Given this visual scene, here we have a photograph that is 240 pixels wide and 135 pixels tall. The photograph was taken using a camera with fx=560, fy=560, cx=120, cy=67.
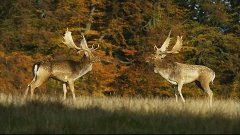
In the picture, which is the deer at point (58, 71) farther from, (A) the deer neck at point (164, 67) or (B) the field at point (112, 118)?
(B) the field at point (112, 118)

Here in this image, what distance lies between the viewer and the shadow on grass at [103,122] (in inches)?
332

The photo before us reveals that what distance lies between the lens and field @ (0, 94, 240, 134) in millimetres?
8500

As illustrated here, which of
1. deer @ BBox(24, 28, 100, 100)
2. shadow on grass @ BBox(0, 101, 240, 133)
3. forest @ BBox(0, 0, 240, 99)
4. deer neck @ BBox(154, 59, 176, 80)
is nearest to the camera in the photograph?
shadow on grass @ BBox(0, 101, 240, 133)

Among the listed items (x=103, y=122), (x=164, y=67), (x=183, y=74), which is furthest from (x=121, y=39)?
(x=103, y=122)

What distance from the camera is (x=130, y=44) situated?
109ft

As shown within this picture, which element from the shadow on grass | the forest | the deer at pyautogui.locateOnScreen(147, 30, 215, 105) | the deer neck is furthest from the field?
the forest

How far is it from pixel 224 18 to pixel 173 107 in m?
25.7

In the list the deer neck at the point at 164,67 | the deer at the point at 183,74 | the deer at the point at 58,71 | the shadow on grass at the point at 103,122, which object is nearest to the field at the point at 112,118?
the shadow on grass at the point at 103,122

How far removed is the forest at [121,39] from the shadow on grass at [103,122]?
56.7 feet

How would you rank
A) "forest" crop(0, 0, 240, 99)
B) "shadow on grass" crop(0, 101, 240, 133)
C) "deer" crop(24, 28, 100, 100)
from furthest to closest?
"forest" crop(0, 0, 240, 99), "deer" crop(24, 28, 100, 100), "shadow on grass" crop(0, 101, 240, 133)

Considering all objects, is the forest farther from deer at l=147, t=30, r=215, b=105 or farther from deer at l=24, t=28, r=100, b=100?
deer at l=147, t=30, r=215, b=105

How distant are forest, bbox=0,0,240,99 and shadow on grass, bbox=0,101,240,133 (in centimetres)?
1728

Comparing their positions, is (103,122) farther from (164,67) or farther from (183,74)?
(164,67)

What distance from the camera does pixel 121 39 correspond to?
107 ft
